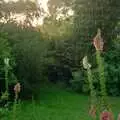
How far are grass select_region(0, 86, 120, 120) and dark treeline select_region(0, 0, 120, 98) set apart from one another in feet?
2.29

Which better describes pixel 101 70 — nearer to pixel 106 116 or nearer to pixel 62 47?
pixel 106 116

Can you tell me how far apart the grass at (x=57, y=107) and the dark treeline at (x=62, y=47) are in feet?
2.29

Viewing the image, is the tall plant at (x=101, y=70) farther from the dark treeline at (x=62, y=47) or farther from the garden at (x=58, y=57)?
the dark treeline at (x=62, y=47)

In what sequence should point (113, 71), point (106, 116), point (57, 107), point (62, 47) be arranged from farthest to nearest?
1. point (62, 47)
2. point (113, 71)
3. point (57, 107)
4. point (106, 116)

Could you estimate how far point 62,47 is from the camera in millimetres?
23188

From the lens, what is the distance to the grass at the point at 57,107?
445 inches

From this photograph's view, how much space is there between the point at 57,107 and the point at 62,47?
Answer: 9455 millimetres

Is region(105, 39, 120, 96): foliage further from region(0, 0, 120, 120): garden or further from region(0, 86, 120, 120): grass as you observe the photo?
region(0, 86, 120, 120): grass

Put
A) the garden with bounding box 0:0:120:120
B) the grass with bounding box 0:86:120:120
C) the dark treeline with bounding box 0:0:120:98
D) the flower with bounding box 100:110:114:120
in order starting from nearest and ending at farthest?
1. the flower with bounding box 100:110:114:120
2. the grass with bounding box 0:86:120:120
3. the garden with bounding box 0:0:120:120
4. the dark treeline with bounding box 0:0:120:98

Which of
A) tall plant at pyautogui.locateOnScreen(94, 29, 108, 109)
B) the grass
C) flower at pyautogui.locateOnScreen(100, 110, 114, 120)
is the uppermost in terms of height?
tall plant at pyautogui.locateOnScreen(94, 29, 108, 109)

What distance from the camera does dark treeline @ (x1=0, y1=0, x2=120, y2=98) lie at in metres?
15.8

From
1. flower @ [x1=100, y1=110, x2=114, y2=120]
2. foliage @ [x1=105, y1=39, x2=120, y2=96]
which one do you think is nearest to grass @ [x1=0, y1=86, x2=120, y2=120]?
foliage @ [x1=105, y1=39, x2=120, y2=96]

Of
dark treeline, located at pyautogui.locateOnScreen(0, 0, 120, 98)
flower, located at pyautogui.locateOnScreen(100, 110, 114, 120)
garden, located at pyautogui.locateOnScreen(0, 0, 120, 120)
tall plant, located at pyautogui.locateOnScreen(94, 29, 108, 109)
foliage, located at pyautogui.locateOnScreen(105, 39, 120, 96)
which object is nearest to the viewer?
flower, located at pyautogui.locateOnScreen(100, 110, 114, 120)

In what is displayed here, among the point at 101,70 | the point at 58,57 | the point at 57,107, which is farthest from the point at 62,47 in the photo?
the point at 101,70
